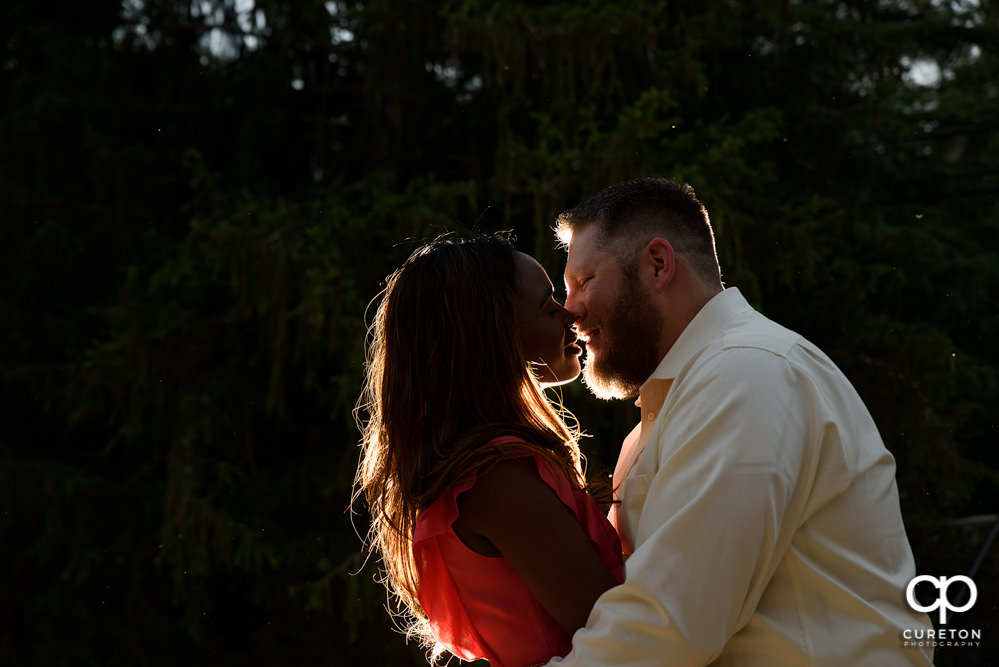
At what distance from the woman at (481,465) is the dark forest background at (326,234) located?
389 centimetres

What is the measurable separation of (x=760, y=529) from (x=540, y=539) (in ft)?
1.40

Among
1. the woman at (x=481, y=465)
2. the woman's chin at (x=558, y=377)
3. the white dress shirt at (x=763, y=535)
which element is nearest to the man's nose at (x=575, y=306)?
the woman at (x=481, y=465)

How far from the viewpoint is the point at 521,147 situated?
6.38m

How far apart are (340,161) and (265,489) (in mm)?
2735

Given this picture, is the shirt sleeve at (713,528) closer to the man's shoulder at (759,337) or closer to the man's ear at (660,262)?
the man's shoulder at (759,337)

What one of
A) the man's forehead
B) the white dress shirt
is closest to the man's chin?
the man's forehead

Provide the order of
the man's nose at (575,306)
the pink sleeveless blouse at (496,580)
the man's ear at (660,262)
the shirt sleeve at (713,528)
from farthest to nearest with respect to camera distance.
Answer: the man's nose at (575,306) < the man's ear at (660,262) < the pink sleeveless blouse at (496,580) < the shirt sleeve at (713,528)

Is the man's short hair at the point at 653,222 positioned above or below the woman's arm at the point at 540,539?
above

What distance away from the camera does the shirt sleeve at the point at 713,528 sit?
1615mm

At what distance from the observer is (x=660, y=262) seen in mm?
2258

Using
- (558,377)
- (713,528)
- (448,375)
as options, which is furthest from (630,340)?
(713,528)

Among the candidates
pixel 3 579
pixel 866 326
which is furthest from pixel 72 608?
pixel 866 326

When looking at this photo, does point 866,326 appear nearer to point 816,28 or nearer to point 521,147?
point 816,28

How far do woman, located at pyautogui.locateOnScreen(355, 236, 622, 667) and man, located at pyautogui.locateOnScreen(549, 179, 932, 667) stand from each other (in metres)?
0.14
